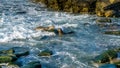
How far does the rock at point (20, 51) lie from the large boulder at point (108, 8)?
10766 mm

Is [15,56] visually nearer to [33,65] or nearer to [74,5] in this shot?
[33,65]

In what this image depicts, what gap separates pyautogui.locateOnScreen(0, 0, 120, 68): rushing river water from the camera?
1541cm

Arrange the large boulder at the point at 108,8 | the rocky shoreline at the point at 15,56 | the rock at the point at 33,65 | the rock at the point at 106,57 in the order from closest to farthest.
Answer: the rock at the point at 33,65
the rocky shoreline at the point at 15,56
the rock at the point at 106,57
the large boulder at the point at 108,8

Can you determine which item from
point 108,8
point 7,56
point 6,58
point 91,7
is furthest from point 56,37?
point 91,7

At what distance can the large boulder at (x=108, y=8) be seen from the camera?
26.2 metres

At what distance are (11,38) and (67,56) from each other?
4.51 m

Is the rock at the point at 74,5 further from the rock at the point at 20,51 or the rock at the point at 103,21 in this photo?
the rock at the point at 20,51

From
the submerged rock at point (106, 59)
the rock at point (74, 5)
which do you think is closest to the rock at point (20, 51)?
the submerged rock at point (106, 59)

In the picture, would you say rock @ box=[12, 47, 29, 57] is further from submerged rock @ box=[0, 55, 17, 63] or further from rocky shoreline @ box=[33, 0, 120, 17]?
rocky shoreline @ box=[33, 0, 120, 17]

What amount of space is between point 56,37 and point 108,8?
852 cm

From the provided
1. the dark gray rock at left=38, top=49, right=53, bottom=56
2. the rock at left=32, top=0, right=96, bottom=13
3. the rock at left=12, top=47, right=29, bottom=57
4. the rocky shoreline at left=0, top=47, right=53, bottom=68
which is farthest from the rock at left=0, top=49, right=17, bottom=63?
the rock at left=32, top=0, right=96, bottom=13

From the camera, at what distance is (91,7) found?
2762 centimetres

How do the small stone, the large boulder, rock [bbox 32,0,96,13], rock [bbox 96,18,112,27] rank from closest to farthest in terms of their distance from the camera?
the small stone
rock [bbox 96,18,112,27]
the large boulder
rock [bbox 32,0,96,13]

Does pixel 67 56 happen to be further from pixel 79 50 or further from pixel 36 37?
pixel 36 37
